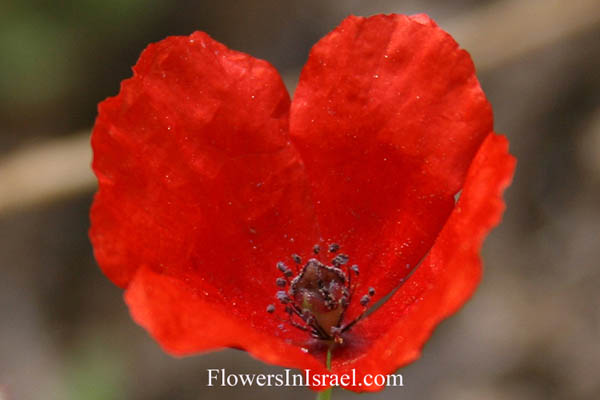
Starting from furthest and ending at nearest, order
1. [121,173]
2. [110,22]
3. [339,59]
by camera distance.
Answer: [110,22] → [339,59] → [121,173]

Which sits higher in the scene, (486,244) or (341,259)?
(486,244)

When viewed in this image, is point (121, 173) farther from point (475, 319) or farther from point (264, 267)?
point (475, 319)

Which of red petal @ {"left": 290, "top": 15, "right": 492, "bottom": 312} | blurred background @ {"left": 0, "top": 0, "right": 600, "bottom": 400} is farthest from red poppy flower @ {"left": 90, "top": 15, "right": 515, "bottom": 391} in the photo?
blurred background @ {"left": 0, "top": 0, "right": 600, "bottom": 400}

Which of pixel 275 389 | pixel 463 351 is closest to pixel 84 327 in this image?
pixel 275 389

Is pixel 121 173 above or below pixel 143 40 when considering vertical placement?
below

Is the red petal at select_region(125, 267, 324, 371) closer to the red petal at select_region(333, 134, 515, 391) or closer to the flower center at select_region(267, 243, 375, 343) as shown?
the red petal at select_region(333, 134, 515, 391)

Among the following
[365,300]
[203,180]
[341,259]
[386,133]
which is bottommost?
[365,300]

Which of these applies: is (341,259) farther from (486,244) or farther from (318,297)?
(486,244)

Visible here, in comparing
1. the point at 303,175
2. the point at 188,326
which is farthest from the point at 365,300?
the point at 188,326
